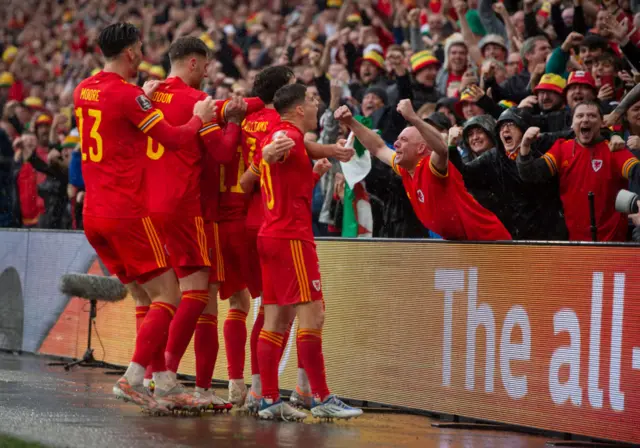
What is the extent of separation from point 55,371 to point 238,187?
12.9ft

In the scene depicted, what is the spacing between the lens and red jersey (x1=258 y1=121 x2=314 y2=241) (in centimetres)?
738

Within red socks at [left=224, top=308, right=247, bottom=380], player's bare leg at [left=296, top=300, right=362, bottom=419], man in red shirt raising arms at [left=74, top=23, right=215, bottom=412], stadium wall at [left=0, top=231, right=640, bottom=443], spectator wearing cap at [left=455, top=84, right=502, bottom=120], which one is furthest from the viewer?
spectator wearing cap at [left=455, top=84, right=502, bottom=120]

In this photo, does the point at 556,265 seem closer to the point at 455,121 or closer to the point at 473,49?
the point at 455,121

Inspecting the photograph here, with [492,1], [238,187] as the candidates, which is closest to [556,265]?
[238,187]

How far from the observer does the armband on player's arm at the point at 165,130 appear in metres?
7.18

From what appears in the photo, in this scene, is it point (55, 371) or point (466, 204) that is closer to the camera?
point (466, 204)

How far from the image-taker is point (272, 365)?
7.29 m

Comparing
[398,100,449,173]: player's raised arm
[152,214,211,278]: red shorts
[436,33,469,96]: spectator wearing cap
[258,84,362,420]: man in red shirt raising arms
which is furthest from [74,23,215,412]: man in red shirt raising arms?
[436,33,469,96]: spectator wearing cap

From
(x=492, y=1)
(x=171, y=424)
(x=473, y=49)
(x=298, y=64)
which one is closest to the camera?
(x=171, y=424)

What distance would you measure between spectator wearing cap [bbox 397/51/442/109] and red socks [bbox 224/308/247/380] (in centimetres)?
423

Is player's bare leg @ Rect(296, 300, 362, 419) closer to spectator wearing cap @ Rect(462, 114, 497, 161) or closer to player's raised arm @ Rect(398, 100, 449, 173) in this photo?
player's raised arm @ Rect(398, 100, 449, 173)

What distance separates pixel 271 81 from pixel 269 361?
2225 millimetres

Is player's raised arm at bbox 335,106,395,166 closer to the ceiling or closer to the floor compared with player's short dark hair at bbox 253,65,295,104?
closer to the floor

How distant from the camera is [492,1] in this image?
13.5m
